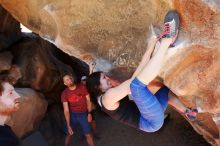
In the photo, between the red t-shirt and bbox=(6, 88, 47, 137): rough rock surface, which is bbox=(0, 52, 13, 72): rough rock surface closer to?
bbox=(6, 88, 47, 137): rough rock surface

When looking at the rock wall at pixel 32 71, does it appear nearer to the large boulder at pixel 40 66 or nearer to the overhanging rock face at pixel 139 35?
the large boulder at pixel 40 66

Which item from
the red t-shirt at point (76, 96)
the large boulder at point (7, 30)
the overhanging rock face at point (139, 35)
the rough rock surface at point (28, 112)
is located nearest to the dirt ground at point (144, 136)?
the rough rock surface at point (28, 112)

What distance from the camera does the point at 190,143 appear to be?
4453mm

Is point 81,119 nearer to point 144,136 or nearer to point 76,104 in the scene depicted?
point 76,104

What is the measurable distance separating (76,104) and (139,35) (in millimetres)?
1400

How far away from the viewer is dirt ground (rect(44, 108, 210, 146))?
4.49 meters

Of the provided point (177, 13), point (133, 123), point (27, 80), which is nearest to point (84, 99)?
point (27, 80)

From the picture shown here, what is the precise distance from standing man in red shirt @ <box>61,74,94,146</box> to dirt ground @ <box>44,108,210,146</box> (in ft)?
1.16

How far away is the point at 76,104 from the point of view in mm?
4137

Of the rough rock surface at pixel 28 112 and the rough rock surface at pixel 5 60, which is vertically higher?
the rough rock surface at pixel 5 60

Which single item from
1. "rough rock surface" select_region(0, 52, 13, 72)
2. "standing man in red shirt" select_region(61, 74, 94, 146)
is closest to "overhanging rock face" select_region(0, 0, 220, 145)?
"standing man in red shirt" select_region(61, 74, 94, 146)

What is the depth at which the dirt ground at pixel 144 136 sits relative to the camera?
4.49m

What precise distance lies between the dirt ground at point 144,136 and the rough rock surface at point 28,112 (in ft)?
1.02

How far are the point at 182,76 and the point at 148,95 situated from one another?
456mm
